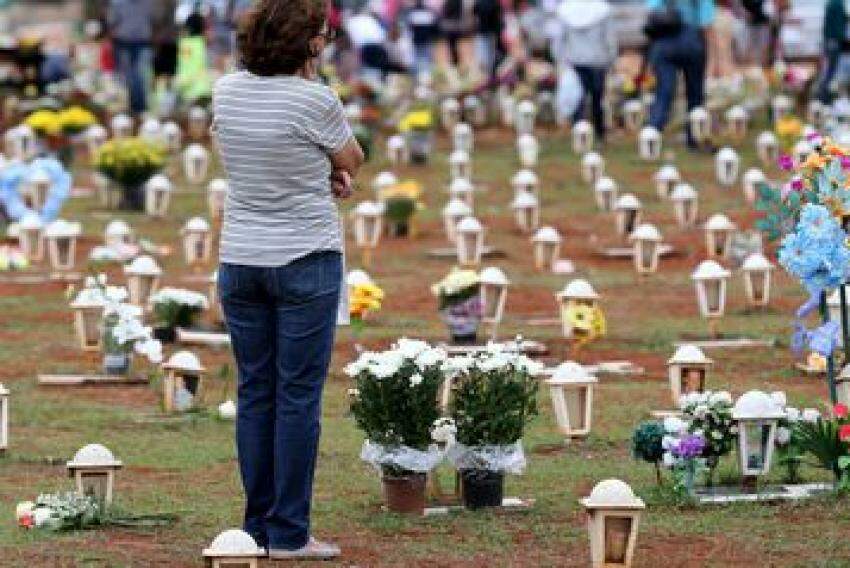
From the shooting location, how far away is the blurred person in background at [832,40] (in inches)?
1264

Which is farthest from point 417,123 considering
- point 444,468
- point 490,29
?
point 444,468

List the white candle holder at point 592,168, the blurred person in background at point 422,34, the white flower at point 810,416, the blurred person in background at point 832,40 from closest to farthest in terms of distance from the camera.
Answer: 1. the white flower at point 810,416
2. the white candle holder at point 592,168
3. the blurred person in background at point 832,40
4. the blurred person in background at point 422,34

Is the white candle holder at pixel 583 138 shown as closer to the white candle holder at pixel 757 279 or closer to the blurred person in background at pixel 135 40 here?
the blurred person in background at pixel 135 40

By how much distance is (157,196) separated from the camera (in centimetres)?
2423

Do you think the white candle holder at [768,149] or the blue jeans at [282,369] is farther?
the white candle holder at [768,149]

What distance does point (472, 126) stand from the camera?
3281cm

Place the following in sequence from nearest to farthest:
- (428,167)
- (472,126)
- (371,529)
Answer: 1. (371,529)
2. (428,167)
3. (472,126)

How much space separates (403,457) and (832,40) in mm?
22582

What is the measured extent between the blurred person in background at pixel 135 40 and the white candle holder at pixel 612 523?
23.6 meters

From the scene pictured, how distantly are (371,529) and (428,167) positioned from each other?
1894cm

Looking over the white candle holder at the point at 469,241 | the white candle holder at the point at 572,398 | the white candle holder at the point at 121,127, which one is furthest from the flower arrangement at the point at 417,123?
Answer: the white candle holder at the point at 572,398

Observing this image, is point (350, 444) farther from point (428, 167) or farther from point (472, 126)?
point (472, 126)

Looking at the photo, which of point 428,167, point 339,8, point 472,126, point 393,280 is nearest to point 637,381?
point 393,280

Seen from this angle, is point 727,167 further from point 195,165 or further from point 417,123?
point 195,165
